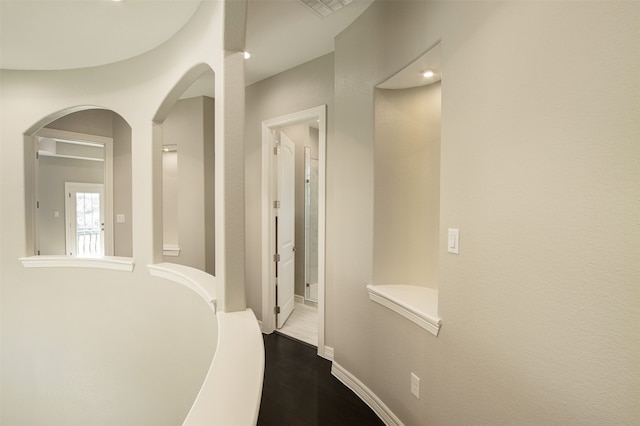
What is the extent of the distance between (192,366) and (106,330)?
152cm

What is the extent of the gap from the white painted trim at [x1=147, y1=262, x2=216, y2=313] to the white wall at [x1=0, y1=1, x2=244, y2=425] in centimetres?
8

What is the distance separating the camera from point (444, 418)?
4.85ft

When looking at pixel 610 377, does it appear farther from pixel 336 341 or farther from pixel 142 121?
pixel 142 121

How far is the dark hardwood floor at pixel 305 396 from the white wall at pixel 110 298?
65 cm

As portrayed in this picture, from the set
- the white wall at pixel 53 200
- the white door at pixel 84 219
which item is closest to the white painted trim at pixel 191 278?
the white door at pixel 84 219

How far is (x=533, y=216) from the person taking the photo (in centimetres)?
105

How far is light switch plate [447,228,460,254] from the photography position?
55.9 inches

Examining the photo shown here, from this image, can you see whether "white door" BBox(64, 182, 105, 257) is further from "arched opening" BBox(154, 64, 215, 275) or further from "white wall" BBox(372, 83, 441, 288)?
"white wall" BBox(372, 83, 441, 288)

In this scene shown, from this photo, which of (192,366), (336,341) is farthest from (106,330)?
(336,341)

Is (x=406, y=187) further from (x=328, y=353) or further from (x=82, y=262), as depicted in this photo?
(x=82, y=262)

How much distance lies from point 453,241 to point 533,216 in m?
0.43

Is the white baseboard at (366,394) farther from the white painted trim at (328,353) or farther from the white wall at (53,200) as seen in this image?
the white wall at (53,200)

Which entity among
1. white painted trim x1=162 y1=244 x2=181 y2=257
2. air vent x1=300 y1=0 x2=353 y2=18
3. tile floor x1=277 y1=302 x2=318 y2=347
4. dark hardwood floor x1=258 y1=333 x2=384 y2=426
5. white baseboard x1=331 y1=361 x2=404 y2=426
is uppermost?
air vent x1=300 y1=0 x2=353 y2=18

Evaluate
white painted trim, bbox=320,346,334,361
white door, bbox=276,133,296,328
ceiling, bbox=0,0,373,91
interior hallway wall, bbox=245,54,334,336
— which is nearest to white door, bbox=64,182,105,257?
ceiling, bbox=0,0,373,91
